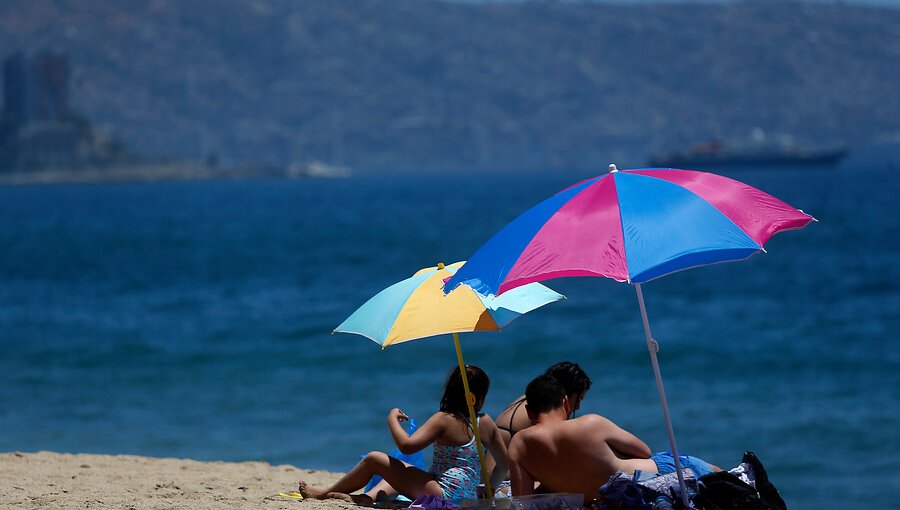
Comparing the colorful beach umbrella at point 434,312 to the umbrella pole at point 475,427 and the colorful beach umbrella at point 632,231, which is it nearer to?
the umbrella pole at point 475,427

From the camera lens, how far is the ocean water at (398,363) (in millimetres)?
9695

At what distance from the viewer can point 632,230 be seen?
441 centimetres

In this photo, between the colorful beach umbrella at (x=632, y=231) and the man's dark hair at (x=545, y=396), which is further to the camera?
the man's dark hair at (x=545, y=396)

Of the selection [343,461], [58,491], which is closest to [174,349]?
[343,461]

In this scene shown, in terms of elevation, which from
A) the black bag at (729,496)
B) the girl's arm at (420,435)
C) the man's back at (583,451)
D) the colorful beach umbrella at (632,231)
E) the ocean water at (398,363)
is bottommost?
the black bag at (729,496)

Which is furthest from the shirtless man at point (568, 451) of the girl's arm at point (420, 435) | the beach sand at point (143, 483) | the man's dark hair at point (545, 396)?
the beach sand at point (143, 483)

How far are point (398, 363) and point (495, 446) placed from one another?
25.5 feet

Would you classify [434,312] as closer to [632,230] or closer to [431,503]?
[431,503]

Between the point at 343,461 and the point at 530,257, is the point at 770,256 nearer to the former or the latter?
the point at 343,461

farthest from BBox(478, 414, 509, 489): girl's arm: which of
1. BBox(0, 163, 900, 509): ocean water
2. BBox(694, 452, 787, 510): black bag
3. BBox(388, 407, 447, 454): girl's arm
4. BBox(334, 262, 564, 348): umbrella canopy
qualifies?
BBox(0, 163, 900, 509): ocean water

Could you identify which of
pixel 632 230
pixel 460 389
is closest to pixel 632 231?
pixel 632 230

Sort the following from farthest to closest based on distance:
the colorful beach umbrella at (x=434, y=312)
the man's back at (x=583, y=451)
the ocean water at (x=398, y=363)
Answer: the ocean water at (x=398, y=363) < the colorful beach umbrella at (x=434, y=312) < the man's back at (x=583, y=451)

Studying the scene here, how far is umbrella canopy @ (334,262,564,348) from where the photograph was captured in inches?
207

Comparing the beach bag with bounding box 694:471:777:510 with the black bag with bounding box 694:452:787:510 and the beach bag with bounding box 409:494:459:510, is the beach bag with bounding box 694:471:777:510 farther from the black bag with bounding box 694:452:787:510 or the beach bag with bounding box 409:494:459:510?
the beach bag with bounding box 409:494:459:510
